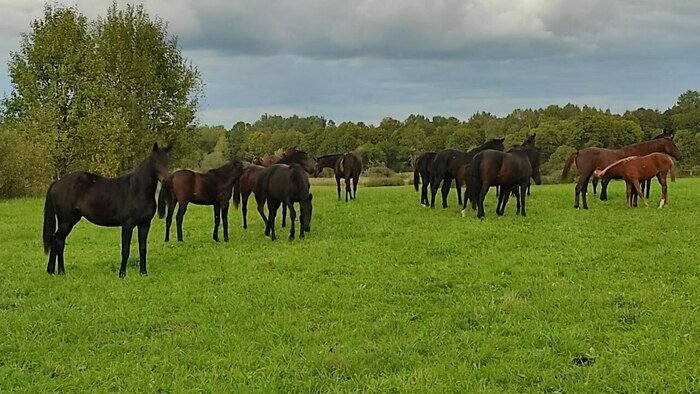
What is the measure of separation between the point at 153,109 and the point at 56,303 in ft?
106

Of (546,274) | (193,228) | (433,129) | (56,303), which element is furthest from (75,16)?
(433,129)

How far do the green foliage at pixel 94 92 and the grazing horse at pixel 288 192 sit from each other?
18.0 m

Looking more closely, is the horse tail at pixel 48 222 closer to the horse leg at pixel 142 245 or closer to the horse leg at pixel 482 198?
the horse leg at pixel 142 245

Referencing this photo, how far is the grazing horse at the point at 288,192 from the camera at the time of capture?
1361cm

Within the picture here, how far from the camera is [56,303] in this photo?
8234 millimetres

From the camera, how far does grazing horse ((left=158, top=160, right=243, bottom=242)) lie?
1403 cm

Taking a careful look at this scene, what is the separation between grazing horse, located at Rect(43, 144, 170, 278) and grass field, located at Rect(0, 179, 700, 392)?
29.3 inches

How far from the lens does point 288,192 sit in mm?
13633

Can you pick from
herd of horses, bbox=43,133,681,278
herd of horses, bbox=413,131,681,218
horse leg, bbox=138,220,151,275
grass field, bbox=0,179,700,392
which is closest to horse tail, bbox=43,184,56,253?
herd of horses, bbox=43,133,681,278

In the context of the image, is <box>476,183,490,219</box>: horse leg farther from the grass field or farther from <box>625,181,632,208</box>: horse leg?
<box>625,181,632,208</box>: horse leg

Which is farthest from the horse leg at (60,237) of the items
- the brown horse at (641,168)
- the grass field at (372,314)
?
the brown horse at (641,168)

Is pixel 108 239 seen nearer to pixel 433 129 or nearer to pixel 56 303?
pixel 56 303


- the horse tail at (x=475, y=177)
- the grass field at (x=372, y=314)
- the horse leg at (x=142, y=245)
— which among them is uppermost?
the horse tail at (x=475, y=177)

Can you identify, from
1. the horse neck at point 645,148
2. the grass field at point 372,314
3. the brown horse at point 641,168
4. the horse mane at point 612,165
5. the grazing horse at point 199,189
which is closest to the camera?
the grass field at point 372,314
